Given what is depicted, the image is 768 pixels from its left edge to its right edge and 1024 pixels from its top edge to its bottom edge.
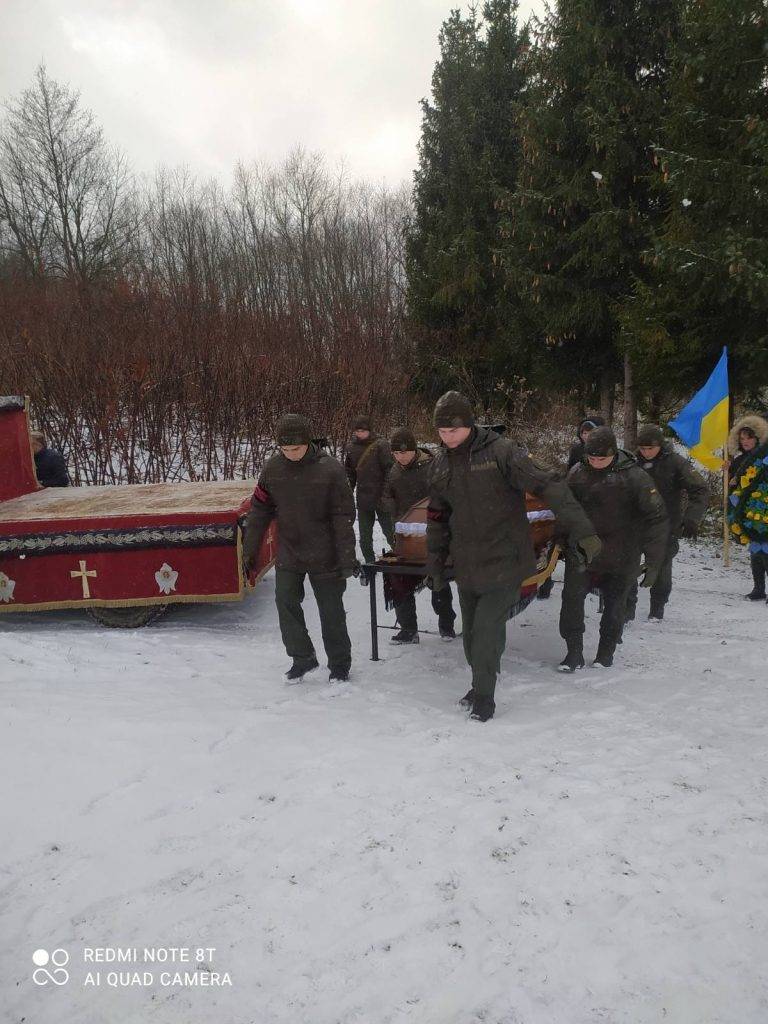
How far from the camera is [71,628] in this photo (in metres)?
6.20

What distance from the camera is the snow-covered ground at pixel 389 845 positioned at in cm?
216

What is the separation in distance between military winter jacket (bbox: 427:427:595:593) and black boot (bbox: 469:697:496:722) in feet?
2.25

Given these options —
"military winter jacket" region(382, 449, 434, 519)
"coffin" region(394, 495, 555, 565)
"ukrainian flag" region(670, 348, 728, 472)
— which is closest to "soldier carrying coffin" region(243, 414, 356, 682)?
"coffin" region(394, 495, 555, 565)

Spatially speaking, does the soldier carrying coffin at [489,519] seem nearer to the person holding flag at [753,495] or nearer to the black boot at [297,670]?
the black boot at [297,670]

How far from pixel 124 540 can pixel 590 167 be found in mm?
10313

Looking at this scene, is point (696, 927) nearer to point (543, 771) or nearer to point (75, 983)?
point (543, 771)

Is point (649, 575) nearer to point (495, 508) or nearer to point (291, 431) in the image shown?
point (495, 508)

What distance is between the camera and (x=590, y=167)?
1167 centimetres

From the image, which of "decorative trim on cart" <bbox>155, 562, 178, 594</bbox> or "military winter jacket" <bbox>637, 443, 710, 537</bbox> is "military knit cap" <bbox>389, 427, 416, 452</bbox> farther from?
"decorative trim on cart" <bbox>155, 562, 178, 594</bbox>

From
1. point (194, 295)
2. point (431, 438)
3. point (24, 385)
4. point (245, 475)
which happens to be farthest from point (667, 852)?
point (431, 438)

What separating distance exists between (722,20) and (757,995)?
11.2 meters

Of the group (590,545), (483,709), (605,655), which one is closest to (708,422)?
(605,655)

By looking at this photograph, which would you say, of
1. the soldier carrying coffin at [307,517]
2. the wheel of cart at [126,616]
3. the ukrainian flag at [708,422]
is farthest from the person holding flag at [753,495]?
the wheel of cart at [126,616]

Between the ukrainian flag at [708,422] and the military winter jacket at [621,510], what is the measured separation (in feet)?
11.8
